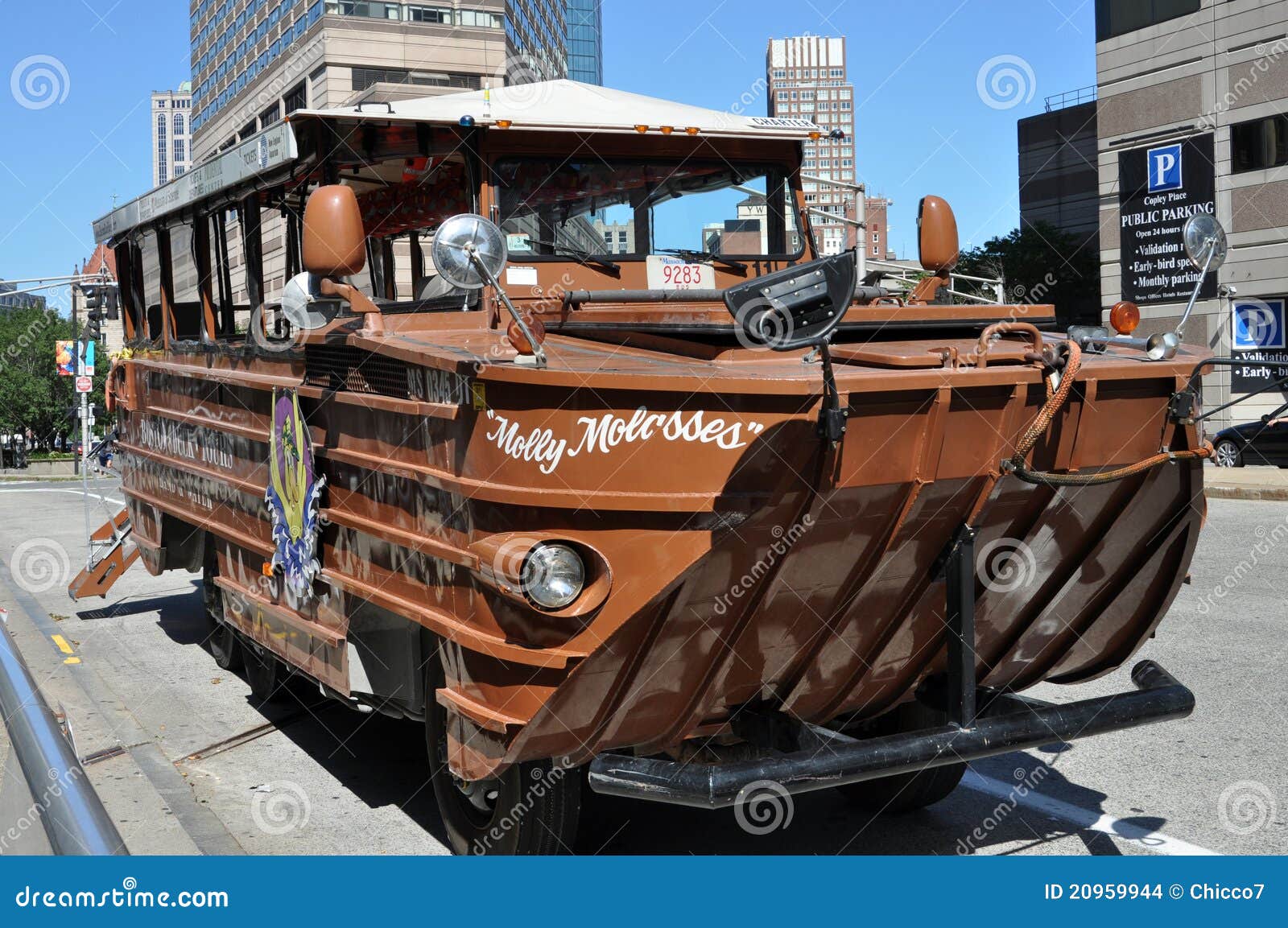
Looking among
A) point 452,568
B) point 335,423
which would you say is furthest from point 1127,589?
point 335,423

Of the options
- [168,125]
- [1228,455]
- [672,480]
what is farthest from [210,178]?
[168,125]

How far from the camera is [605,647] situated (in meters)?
3.62

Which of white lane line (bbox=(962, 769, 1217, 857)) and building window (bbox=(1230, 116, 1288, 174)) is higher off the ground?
building window (bbox=(1230, 116, 1288, 174))

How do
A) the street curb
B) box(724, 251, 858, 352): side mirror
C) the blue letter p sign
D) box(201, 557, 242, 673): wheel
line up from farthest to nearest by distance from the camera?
the blue letter p sign → the street curb → box(201, 557, 242, 673): wheel → box(724, 251, 858, 352): side mirror

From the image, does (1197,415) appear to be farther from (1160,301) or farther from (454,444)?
(1160,301)

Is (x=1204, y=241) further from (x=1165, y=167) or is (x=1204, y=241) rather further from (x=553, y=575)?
(x=1165, y=167)

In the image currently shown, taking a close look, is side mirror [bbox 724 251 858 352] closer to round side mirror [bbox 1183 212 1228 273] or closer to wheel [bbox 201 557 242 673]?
round side mirror [bbox 1183 212 1228 273]

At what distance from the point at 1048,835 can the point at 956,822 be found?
382mm

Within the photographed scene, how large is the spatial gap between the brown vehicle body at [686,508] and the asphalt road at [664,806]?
2.18ft

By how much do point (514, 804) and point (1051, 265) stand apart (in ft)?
140

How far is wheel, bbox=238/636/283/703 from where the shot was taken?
735 cm

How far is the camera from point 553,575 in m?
3.61

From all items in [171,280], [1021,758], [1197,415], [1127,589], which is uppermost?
[171,280]

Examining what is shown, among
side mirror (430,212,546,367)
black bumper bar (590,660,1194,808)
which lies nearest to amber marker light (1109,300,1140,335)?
black bumper bar (590,660,1194,808)
